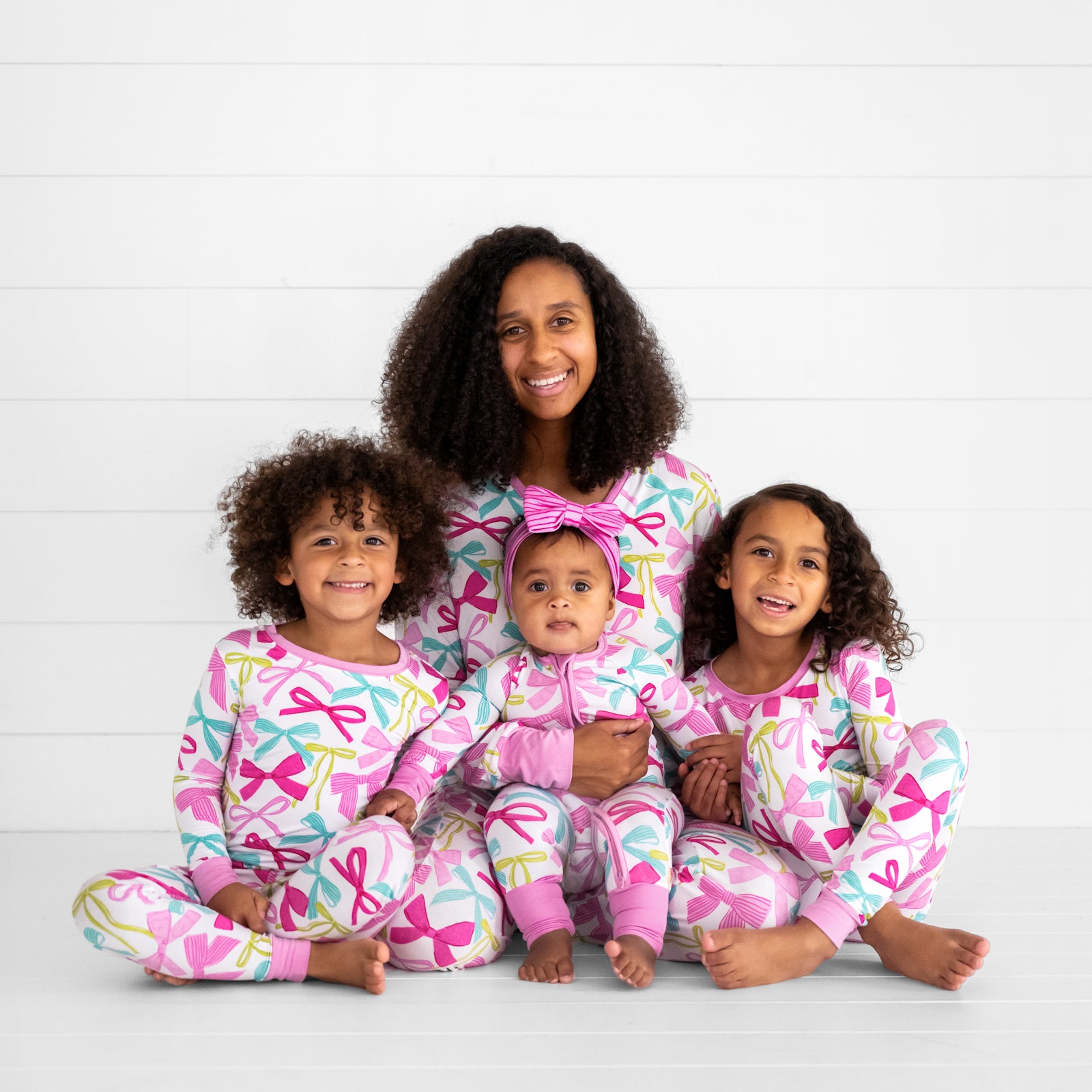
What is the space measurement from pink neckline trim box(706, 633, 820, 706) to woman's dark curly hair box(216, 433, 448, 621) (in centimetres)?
45

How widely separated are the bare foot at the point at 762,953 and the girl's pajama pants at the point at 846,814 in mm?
26

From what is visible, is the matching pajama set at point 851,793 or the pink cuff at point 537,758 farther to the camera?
the pink cuff at point 537,758

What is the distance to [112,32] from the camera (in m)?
2.61

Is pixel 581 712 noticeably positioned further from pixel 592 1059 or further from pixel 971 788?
pixel 971 788

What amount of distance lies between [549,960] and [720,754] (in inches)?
15.9

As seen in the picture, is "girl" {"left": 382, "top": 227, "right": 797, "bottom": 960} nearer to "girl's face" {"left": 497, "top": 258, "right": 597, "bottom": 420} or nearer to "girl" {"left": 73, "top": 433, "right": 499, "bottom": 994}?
"girl's face" {"left": 497, "top": 258, "right": 597, "bottom": 420}

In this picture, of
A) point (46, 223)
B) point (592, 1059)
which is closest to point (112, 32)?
point (46, 223)

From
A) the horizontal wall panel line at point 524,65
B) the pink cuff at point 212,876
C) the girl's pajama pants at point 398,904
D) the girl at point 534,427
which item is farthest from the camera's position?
the horizontal wall panel line at point 524,65

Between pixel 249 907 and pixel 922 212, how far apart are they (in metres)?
2.03

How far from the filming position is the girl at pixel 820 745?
155cm

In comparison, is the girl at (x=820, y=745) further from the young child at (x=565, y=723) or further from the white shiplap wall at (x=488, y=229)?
the white shiplap wall at (x=488, y=229)

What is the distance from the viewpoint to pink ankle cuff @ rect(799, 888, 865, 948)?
1549 mm

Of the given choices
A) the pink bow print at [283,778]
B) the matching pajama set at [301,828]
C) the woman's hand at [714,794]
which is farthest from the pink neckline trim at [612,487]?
the pink bow print at [283,778]

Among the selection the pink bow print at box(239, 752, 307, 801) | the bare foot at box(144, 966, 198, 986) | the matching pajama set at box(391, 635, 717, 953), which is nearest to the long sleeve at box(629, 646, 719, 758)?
the matching pajama set at box(391, 635, 717, 953)
